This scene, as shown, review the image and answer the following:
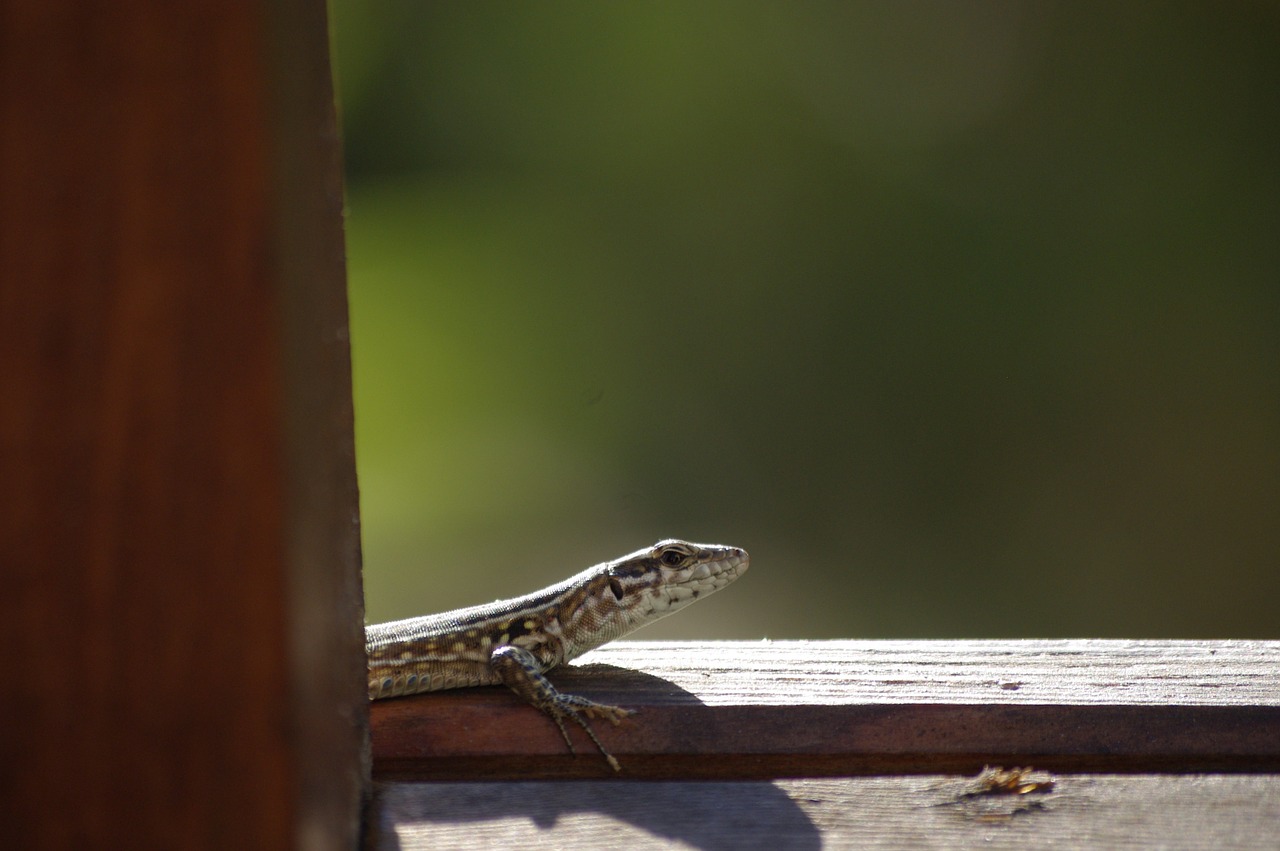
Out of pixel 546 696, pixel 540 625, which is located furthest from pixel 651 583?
pixel 546 696

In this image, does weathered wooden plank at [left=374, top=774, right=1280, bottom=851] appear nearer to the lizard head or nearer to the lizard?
the lizard

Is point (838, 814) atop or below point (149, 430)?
below

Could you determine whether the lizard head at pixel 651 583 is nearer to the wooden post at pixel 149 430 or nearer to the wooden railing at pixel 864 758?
the wooden railing at pixel 864 758

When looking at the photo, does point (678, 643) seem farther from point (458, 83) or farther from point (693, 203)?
point (458, 83)

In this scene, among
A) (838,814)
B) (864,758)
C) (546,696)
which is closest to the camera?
(838,814)

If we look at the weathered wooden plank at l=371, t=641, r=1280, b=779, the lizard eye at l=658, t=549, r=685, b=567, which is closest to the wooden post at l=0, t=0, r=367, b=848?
the weathered wooden plank at l=371, t=641, r=1280, b=779

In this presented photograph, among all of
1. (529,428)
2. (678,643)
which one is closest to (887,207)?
(529,428)

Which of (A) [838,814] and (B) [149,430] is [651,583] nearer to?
(A) [838,814]
